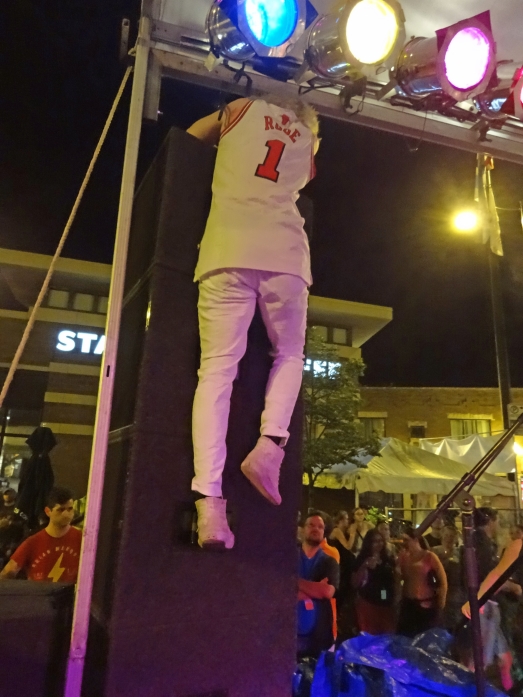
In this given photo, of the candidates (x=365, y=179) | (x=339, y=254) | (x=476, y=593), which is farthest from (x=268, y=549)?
(x=339, y=254)

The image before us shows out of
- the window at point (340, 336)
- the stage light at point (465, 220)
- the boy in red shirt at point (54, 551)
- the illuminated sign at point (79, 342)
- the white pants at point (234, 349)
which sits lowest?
the boy in red shirt at point (54, 551)

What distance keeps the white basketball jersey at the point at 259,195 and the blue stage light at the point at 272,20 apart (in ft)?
1.18

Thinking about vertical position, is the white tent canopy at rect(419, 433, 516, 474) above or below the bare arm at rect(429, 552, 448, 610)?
above

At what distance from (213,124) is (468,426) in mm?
26523

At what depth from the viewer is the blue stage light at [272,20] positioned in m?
2.33

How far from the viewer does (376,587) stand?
504 cm

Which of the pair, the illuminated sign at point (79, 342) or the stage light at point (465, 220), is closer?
the stage light at point (465, 220)

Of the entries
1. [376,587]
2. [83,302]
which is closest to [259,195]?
[376,587]

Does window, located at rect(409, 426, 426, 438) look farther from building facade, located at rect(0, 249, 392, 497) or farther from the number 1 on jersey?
the number 1 on jersey

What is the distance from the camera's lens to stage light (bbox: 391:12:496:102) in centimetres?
255

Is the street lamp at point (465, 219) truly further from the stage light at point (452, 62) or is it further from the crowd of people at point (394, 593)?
the stage light at point (452, 62)

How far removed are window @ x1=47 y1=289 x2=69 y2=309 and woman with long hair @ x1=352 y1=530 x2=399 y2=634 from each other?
13.9 metres

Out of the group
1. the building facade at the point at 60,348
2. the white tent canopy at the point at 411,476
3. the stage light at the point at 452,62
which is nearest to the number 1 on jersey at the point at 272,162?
the stage light at the point at 452,62

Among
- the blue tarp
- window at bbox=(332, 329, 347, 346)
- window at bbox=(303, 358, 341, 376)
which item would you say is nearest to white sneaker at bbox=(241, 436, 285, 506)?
the blue tarp
